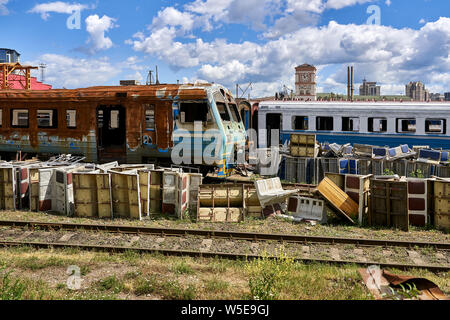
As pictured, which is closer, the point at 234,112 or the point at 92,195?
the point at 92,195

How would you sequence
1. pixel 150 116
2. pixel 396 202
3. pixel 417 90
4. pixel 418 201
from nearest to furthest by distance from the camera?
pixel 396 202 → pixel 418 201 → pixel 150 116 → pixel 417 90

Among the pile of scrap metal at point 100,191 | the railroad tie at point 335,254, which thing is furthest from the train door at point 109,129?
the railroad tie at point 335,254

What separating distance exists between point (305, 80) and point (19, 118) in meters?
84.0

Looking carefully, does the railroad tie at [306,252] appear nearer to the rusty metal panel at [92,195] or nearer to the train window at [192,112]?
the rusty metal panel at [92,195]

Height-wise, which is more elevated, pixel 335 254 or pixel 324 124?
pixel 324 124

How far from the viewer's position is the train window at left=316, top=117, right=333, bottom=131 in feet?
66.4

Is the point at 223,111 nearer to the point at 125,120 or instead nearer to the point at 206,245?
the point at 125,120

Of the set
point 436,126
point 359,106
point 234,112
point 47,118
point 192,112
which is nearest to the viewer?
point 192,112

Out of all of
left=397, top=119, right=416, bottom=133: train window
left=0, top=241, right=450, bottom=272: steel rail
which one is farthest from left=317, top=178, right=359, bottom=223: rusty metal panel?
left=397, top=119, right=416, bottom=133: train window

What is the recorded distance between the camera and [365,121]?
19.6m

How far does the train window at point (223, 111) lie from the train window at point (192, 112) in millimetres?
860

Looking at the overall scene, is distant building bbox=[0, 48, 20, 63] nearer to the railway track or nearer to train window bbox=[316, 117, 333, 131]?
train window bbox=[316, 117, 333, 131]

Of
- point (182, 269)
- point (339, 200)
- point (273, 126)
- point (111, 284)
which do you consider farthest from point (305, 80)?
point (111, 284)

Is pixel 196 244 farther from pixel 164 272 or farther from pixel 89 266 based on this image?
pixel 89 266
